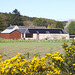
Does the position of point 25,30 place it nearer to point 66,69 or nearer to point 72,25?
point 72,25

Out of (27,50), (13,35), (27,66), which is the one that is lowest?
(13,35)

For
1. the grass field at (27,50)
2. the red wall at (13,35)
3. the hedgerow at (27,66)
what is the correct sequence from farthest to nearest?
1. the red wall at (13,35)
2. the grass field at (27,50)
3. the hedgerow at (27,66)

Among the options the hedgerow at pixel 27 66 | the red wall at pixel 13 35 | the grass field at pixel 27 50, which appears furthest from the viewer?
the red wall at pixel 13 35

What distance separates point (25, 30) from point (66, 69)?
62.7 meters

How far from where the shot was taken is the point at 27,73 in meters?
4.78

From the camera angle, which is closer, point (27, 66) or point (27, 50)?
point (27, 66)

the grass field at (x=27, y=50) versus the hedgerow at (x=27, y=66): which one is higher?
the hedgerow at (x=27, y=66)

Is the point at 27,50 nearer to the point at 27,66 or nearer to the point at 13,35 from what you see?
the point at 27,66

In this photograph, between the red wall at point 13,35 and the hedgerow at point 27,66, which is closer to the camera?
the hedgerow at point 27,66

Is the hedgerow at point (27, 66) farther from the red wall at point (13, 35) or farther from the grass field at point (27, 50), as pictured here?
the red wall at point (13, 35)

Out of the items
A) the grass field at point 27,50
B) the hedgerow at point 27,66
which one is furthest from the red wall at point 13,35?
the hedgerow at point 27,66

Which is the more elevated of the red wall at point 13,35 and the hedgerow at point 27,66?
the hedgerow at point 27,66

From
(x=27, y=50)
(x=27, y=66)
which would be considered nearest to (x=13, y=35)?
(x=27, y=50)

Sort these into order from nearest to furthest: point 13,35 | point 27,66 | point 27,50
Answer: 1. point 27,66
2. point 27,50
3. point 13,35
